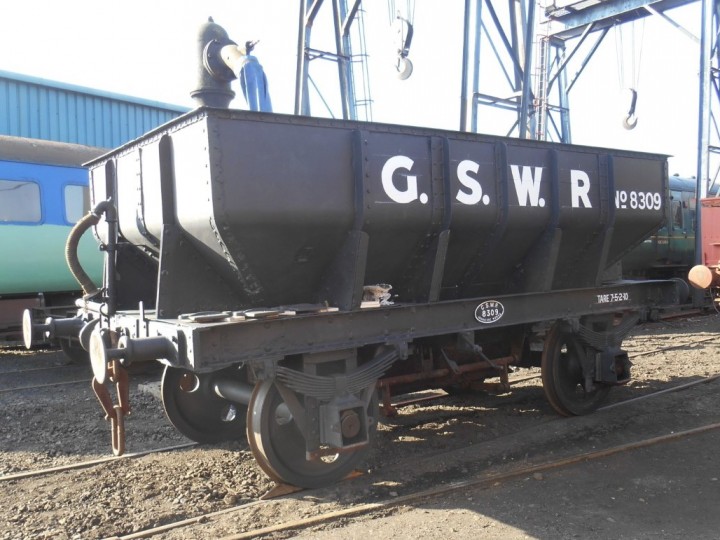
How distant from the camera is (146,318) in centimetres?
452

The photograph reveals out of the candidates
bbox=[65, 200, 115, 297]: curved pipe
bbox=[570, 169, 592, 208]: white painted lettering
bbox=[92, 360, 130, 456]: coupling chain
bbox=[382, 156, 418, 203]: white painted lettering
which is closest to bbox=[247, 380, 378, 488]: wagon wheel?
bbox=[92, 360, 130, 456]: coupling chain

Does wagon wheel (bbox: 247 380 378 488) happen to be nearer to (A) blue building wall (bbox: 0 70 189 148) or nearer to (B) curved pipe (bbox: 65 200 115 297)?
(B) curved pipe (bbox: 65 200 115 297)

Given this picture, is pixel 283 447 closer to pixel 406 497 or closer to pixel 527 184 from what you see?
pixel 406 497

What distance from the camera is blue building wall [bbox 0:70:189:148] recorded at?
56.4 feet

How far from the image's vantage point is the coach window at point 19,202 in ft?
32.5

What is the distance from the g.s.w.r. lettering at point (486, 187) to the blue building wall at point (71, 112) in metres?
16.0

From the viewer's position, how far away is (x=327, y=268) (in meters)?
4.66

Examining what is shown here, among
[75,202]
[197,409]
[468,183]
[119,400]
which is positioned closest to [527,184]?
[468,183]

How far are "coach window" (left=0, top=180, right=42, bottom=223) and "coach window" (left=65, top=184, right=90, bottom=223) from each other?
17.9 inches

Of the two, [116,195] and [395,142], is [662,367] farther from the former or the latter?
[116,195]

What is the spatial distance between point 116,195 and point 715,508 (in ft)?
17.3

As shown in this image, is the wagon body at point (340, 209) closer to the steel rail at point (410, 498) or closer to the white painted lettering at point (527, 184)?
the white painted lettering at point (527, 184)

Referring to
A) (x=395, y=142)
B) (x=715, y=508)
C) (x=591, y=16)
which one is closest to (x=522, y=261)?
(x=395, y=142)

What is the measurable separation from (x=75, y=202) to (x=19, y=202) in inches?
34.7
